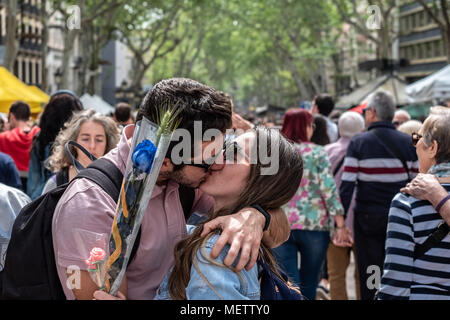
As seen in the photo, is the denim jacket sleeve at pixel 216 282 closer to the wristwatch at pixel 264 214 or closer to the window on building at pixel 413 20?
the wristwatch at pixel 264 214

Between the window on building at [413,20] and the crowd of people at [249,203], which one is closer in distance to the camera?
the crowd of people at [249,203]

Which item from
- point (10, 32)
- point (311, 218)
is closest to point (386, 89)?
point (10, 32)

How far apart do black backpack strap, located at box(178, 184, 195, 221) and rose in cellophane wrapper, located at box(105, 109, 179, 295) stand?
62 centimetres

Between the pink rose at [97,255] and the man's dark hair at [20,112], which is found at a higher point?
the man's dark hair at [20,112]

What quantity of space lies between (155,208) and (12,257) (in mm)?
509

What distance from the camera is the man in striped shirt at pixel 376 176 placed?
5.88 meters

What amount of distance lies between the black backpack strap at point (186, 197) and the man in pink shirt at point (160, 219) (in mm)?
122

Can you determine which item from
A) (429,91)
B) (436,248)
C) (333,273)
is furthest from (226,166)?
(429,91)

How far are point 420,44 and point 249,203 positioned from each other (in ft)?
185

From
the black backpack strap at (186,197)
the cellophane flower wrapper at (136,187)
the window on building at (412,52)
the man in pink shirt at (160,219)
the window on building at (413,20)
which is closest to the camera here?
the cellophane flower wrapper at (136,187)

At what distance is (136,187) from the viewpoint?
203cm

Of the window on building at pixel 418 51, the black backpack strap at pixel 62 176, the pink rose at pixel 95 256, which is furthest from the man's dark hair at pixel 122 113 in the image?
the window on building at pixel 418 51

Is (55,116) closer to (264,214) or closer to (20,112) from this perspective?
(20,112)
